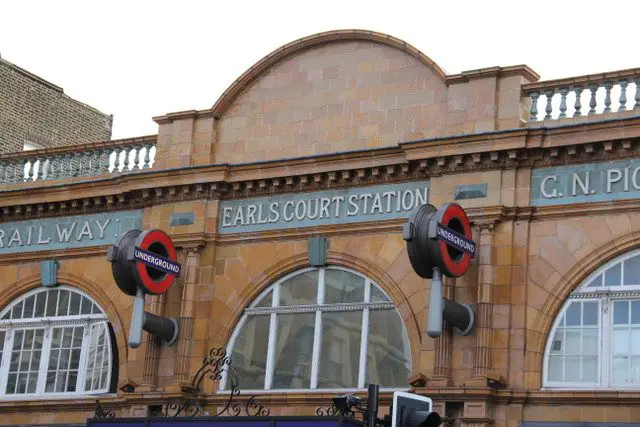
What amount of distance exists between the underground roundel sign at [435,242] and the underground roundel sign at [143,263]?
5.05 meters

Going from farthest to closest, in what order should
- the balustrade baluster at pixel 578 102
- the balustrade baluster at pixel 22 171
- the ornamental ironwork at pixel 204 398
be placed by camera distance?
the balustrade baluster at pixel 22 171
the ornamental ironwork at pixel 204 398
the balustrade baluster at pixel 578 102

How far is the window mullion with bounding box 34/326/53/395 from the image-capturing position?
2714cm

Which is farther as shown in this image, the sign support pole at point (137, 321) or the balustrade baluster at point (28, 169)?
the balustrade baluster at point (28, 169)

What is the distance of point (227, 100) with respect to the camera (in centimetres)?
2669

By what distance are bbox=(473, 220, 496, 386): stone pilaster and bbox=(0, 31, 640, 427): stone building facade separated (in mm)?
34

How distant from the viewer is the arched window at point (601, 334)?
21734mm

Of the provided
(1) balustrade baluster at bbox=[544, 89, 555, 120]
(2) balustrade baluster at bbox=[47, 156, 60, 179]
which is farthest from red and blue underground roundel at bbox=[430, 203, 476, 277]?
(2) balustrade baluster at bbox=[47, 156, 60, 179]

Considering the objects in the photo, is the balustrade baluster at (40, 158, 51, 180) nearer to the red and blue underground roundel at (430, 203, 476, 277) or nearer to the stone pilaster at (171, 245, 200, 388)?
the stone pilaster at (171, 245, 200, 388)

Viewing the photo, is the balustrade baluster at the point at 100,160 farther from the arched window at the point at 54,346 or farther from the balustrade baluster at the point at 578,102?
the balustrade baluster at the point at 578,102

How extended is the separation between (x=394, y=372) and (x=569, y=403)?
126 inches

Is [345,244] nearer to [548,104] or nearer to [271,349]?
[271,349]

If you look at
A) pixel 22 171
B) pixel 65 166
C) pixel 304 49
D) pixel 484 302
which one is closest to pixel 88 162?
pixel 65 166

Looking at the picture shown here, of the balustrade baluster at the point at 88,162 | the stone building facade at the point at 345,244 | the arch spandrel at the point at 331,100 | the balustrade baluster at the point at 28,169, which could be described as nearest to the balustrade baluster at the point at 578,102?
the stone building facade at the point at 345,244

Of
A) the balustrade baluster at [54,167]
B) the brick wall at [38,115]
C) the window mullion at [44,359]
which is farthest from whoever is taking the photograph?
the brick wall at [38,115]
